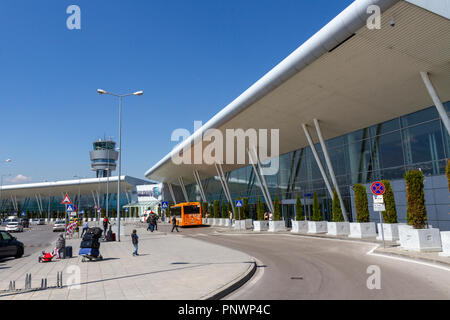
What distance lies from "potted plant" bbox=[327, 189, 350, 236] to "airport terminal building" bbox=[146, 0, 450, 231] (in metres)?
2.31

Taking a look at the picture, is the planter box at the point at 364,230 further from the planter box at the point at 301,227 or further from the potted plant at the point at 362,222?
the planter box at the point at 301,227

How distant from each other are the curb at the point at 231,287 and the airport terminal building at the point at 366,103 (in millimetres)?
11407

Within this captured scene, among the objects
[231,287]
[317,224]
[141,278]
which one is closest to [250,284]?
[231,287]

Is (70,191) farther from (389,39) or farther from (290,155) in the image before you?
(389,39)

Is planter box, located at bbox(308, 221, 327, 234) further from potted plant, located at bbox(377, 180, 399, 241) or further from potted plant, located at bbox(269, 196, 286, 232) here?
potted plant, located at bbox(377, 180, 399, 241)

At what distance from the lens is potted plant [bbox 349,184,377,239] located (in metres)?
21.5

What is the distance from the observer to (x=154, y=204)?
8888 cm

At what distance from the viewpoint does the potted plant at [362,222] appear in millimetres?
21453

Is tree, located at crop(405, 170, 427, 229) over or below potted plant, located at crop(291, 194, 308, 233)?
over

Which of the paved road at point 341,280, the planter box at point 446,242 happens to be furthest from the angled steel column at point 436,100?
the paved road at point 341,280

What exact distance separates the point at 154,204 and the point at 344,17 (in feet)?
260

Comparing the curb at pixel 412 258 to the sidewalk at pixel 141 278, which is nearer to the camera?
the sidewalk at pixel 141 278

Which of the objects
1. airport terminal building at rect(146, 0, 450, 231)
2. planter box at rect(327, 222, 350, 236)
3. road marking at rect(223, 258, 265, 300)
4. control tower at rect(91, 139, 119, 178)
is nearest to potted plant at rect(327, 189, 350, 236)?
planter box at rect(327, 222, 350, 236)
